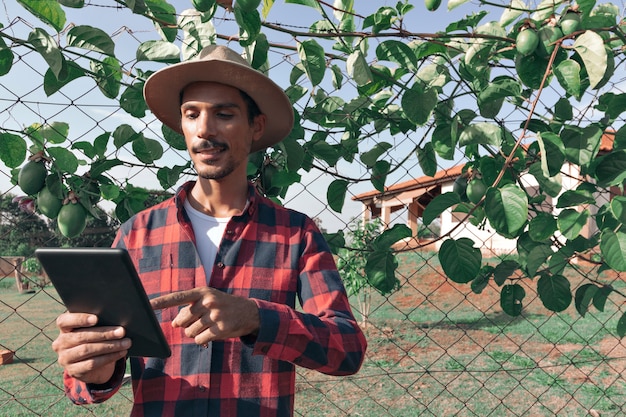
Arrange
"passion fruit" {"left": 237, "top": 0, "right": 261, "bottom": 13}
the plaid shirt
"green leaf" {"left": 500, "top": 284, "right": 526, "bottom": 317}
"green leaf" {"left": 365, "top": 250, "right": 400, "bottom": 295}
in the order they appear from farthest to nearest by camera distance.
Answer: "green leaf" {"left": 500, "top": 284, "right": 526, "bottom": 317} < "green leaf" {"left": 365, "top": 250, "right": 400, "bottom": 295} < "passion fruit" {"left": 237, "top": 0, "right": 261, "bottom": 13} < the plaid shirt

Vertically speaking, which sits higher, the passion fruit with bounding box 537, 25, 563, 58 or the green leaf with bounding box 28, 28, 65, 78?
the passion fruit with bounding box 537, 25, 563, 58

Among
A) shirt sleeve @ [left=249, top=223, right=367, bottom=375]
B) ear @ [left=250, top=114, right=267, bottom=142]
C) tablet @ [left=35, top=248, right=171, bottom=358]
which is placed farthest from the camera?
ear @ [left=250, top=114, right=267, bottom=142]

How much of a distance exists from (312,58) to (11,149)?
78 cm

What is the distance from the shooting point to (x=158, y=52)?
4.38ft

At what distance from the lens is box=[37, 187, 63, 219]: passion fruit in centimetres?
135

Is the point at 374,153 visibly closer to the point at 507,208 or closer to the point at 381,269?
the point at 381,269

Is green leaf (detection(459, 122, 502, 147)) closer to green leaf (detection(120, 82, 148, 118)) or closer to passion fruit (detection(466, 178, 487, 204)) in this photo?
passion fruit (detection(466, 178, 487, 204))

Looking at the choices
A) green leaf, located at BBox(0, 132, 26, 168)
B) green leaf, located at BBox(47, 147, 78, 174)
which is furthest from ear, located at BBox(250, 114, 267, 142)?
green leaf, located at BBox(0, 132, 26, 168)

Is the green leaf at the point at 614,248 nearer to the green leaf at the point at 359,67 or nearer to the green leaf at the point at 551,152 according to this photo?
the green leaf at the point at 551,152

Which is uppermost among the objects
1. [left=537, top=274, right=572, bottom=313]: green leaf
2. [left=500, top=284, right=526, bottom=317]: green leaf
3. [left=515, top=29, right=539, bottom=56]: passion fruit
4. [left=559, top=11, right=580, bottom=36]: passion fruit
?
[left=559, top=11, right=580, bottom=36]: passion fruit

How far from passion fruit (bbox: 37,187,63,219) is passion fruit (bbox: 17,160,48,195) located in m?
0.02

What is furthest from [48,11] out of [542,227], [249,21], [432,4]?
[542,227]

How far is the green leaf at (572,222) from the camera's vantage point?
1.49 metres

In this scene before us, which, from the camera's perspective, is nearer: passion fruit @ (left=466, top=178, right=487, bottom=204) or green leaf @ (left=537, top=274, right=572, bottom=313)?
passion fruit @ (left=466, top=178, right=487, bottom=204)
